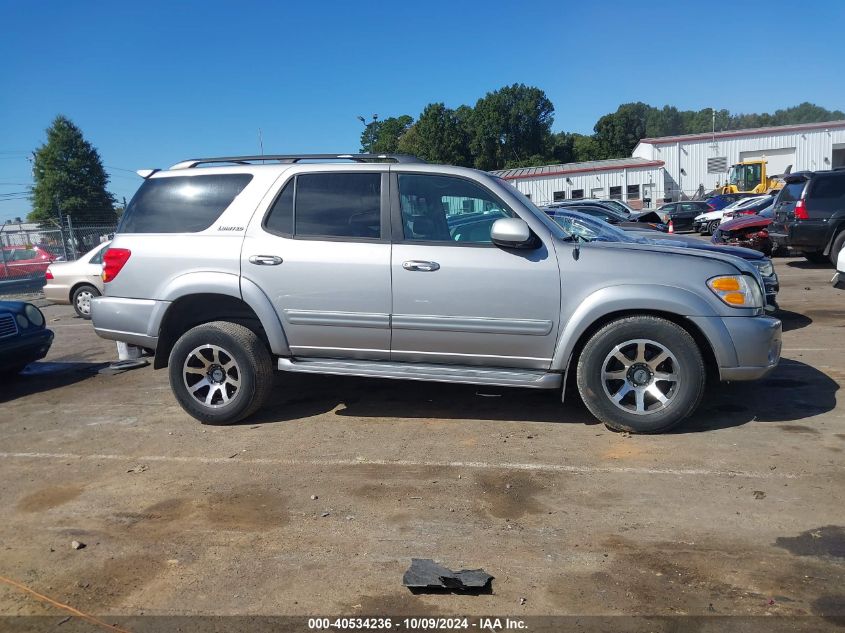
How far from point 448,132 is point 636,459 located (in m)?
79.5

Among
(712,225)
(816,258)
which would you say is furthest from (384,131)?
(816,258)

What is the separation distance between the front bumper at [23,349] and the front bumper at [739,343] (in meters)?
6.73

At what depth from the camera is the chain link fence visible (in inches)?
720

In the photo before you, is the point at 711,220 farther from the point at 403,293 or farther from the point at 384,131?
the point at 384,131

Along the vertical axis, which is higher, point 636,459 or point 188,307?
point 188,307

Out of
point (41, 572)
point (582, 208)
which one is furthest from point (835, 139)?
point (41, 572)

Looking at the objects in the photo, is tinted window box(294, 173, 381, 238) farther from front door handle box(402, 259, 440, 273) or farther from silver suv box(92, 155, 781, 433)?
front door handle box(402, 259, 440, 273)

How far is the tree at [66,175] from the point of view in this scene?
57406 mm

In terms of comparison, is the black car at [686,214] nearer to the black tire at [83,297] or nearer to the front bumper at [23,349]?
the black tire at [83,297]

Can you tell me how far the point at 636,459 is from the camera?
445cm

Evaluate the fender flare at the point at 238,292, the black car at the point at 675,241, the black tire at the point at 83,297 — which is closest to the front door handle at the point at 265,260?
the fender flare at the point at 238,292

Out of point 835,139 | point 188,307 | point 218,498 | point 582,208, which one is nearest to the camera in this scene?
point 218,498

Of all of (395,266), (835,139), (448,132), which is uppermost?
(448,132)

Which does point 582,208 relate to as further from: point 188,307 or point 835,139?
point 835,139
